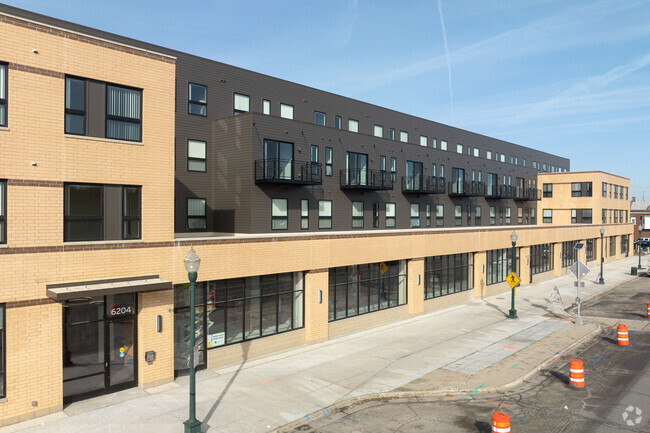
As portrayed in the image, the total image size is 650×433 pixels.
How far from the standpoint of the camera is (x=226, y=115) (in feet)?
95.4

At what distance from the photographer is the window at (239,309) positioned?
55.9ft

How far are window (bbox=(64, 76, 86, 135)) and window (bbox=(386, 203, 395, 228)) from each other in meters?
25.2

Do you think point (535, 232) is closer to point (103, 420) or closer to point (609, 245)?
point (609, 245)

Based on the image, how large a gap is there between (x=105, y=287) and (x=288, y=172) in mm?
15683

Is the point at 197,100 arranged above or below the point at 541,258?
above

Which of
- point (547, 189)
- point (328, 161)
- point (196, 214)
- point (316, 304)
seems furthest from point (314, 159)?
point (547, 189)

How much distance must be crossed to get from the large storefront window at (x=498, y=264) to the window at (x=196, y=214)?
20958 mm

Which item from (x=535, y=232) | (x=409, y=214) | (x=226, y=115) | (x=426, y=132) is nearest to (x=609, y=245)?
(x=535, y=232)

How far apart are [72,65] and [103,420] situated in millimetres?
10247

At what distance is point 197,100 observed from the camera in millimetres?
27828

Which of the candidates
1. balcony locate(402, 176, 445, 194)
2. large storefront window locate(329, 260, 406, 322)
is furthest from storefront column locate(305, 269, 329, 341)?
balcony locate(402, 176, 445, 194)

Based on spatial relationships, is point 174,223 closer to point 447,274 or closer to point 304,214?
point 304,214

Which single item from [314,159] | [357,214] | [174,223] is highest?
[314,159]

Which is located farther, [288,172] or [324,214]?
[324,214]
